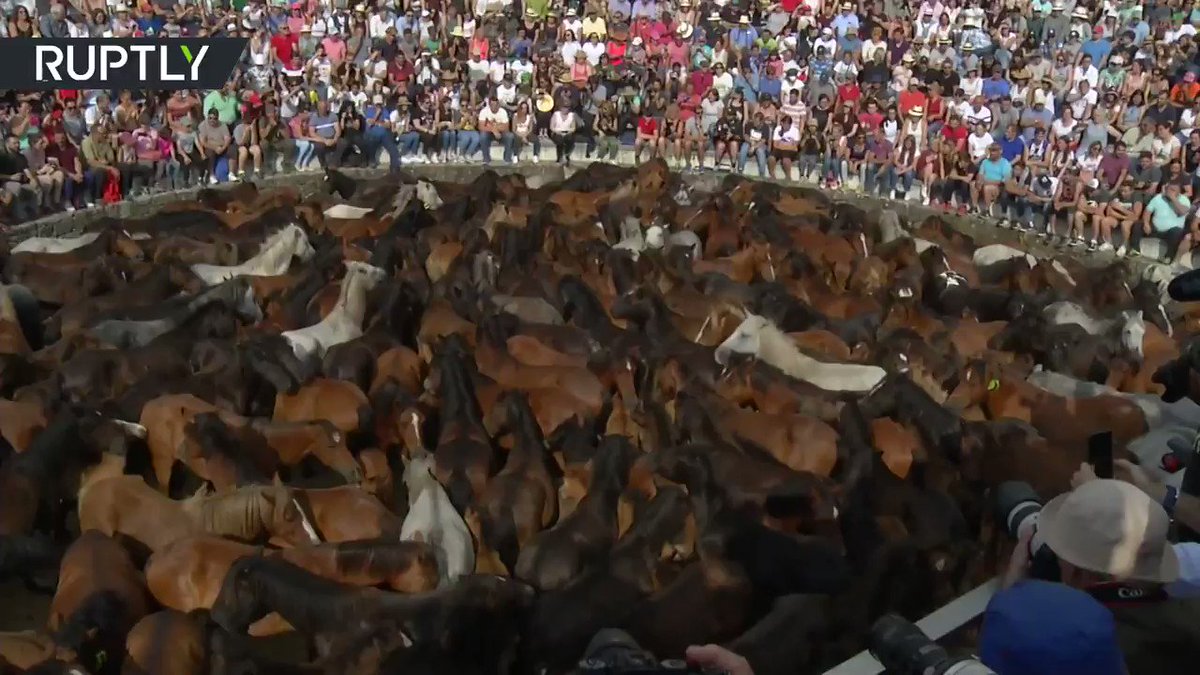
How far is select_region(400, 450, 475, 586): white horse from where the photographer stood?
5.98 metres

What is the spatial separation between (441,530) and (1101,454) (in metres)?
3.62

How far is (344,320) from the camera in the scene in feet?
31.4

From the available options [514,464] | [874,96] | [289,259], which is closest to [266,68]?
[289,259]

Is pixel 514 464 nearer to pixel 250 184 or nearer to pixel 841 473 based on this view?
pixel 841 473

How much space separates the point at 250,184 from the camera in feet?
47.8

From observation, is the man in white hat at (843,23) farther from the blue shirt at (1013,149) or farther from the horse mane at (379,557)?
the horse mane at (379,557)

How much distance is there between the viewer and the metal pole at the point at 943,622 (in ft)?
9.48

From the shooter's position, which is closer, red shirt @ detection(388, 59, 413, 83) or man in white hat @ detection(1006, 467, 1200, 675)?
man in white hat @ detection(1006, 467, 1200, 675)

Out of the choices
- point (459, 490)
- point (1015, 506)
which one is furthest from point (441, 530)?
point (1015, 506)

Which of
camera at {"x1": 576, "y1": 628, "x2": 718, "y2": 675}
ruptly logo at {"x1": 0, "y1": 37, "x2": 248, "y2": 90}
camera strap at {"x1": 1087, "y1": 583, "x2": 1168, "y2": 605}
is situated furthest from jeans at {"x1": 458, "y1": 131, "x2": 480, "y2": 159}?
camera strap at {"x1": 1087, "y1": 583, "x2": 1168, "y2": 605}

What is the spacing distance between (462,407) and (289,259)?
4496 mm

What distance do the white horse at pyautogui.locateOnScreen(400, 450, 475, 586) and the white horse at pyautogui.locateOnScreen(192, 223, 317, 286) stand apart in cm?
538

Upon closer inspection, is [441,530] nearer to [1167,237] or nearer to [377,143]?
[1167,237]

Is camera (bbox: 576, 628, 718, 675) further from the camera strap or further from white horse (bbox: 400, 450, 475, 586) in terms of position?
white horse (bbox: 400, 450, 475, 586)
